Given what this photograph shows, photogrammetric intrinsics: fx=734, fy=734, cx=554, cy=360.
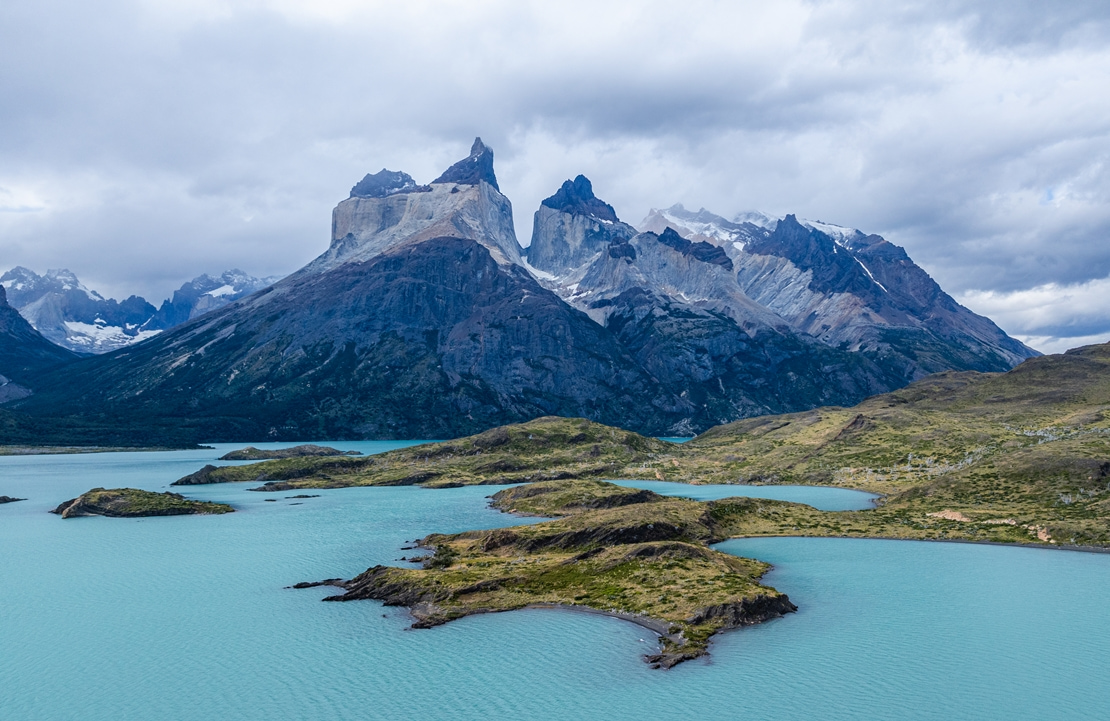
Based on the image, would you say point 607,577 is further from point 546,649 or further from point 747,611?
point 546,649

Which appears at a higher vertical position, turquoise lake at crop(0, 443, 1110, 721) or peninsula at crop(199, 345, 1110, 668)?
peninsula at crop(199, 345, 1110, 668)

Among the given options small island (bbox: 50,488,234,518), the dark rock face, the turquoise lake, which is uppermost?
small island (bbox: 50,488,234,518)

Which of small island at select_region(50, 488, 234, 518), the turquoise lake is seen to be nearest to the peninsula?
the turquoise lake

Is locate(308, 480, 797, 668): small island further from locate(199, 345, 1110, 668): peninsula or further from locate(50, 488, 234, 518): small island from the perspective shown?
locate(50, 488, 234, 518): small island

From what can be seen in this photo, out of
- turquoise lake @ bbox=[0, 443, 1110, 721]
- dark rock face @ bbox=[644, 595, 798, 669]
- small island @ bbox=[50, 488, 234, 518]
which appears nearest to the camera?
turquoise lake @ bbox=[0, 443, 1110, 721]

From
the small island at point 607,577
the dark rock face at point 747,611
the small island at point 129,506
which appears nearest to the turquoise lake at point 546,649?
the dark rock face at point 747,611

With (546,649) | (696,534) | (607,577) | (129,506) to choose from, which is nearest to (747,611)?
(607,577)

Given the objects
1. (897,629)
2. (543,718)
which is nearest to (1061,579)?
(897,629)
